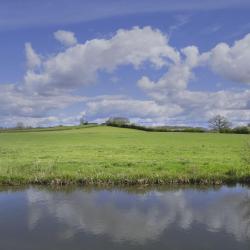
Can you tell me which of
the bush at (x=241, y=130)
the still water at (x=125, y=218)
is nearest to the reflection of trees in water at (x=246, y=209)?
the still water at (x=125, y=218)

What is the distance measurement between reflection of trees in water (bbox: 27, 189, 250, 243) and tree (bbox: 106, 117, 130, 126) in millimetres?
82667

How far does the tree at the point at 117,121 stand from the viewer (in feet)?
347

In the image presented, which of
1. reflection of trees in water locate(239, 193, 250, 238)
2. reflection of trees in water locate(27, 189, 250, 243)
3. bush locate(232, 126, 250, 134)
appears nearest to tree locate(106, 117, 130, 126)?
bush locate(232, 126, 250, 134)

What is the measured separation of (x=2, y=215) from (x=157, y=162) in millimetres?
14734

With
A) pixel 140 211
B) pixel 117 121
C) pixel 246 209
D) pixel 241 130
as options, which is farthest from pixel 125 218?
pixel 117 121

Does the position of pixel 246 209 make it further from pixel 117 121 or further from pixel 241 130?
pixel 117 121

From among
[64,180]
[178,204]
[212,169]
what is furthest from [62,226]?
[212,169]

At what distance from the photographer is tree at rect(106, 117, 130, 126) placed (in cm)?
10575

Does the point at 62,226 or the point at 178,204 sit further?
the point at 178,204

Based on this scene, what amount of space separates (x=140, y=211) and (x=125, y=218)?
1.49m

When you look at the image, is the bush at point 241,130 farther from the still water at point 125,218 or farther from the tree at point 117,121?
the still water at point 125,218

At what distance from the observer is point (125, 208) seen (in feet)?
62.9

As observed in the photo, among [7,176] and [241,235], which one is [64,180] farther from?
[241,235]

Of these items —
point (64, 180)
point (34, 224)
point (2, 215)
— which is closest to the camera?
point (34, 224)
